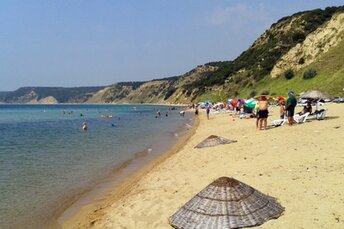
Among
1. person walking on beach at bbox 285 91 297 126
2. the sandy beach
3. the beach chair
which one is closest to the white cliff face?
the beach chair

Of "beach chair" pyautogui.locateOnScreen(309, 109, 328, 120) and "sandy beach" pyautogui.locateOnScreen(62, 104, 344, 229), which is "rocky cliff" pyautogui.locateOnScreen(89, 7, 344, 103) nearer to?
"beach chair" pyautogui.locateOnScreen(309, 109, 328, 120)

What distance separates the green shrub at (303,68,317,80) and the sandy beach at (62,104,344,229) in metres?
47.6

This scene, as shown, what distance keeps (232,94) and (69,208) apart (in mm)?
86231

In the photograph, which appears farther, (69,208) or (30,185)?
(30,185)

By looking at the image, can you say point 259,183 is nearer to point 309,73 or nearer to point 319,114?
point 319,114

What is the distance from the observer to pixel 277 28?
108438 mm

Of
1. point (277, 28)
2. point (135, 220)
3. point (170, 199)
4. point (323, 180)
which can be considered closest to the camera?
point (135, 220)

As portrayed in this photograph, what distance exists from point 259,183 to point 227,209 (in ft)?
9.49

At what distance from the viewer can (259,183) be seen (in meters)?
10.2

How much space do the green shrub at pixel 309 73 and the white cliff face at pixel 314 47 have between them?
7.10 metres

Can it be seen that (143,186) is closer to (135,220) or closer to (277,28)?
(135,220)

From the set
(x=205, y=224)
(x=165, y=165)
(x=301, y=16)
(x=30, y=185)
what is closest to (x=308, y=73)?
(x=301, y=16)

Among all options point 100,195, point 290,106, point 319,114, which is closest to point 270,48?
point 319,114

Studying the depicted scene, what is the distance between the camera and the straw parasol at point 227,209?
747cm
